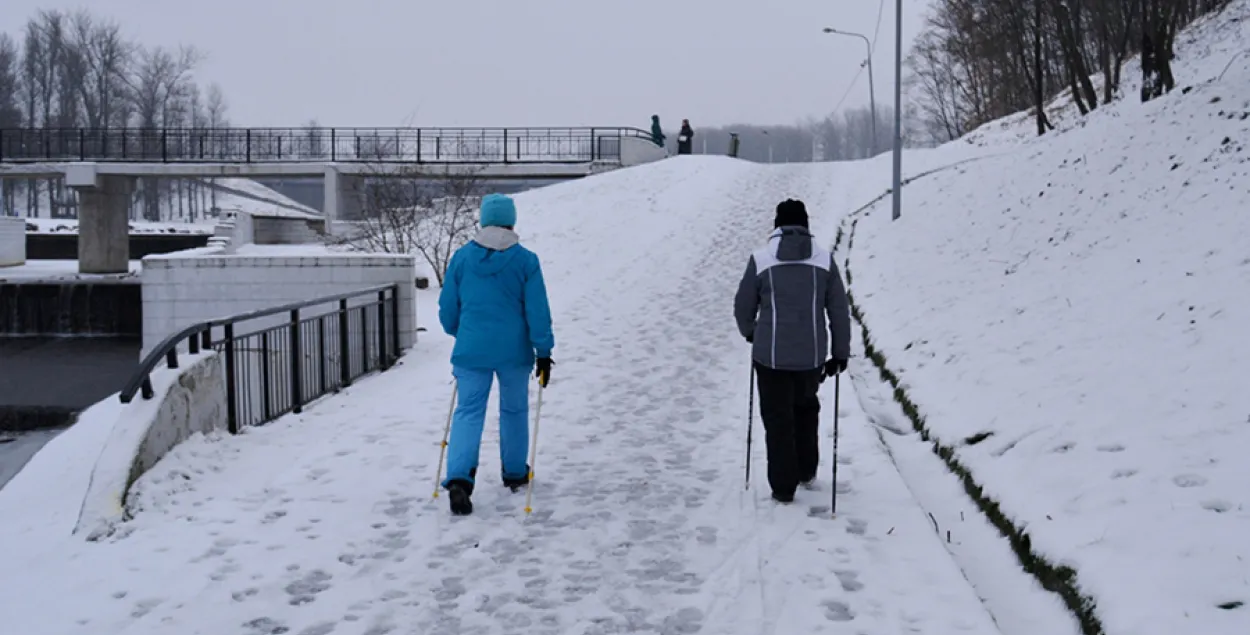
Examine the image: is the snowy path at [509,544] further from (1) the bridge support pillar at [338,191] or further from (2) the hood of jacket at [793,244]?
(1) the bridge support pillar at [338,191]

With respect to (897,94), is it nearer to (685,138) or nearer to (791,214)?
(791,214)

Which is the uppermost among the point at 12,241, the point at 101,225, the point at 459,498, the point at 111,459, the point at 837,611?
the point at 101,225

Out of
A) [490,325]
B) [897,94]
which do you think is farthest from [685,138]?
[490,325]

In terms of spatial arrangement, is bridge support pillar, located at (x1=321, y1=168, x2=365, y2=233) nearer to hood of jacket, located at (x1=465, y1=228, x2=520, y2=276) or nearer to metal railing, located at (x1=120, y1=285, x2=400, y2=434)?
metal railing, located at (x1=120, y1=285, x2=400, y2=434)

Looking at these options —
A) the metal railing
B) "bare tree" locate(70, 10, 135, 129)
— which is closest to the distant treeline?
"bare tree" locate(70, 10, 135, 129)

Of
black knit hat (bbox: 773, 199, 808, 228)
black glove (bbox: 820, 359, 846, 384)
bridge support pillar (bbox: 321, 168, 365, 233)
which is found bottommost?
black glove (bbox: 820, 359, 846, 384)

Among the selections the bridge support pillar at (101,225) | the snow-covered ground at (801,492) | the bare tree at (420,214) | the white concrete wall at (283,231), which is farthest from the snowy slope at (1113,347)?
the bridge support pillar at (101,225)

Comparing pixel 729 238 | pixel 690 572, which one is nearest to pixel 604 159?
pixel 729 238

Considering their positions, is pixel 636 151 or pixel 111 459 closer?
pixel 111 459

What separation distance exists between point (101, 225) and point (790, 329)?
4224 centimetres

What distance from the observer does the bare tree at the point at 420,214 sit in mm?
22891

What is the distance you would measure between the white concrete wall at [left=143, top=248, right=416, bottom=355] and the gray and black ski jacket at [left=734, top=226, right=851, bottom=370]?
7779 millimetres

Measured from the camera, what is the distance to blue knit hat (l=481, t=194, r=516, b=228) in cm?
670

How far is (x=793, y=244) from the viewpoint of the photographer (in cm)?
661
